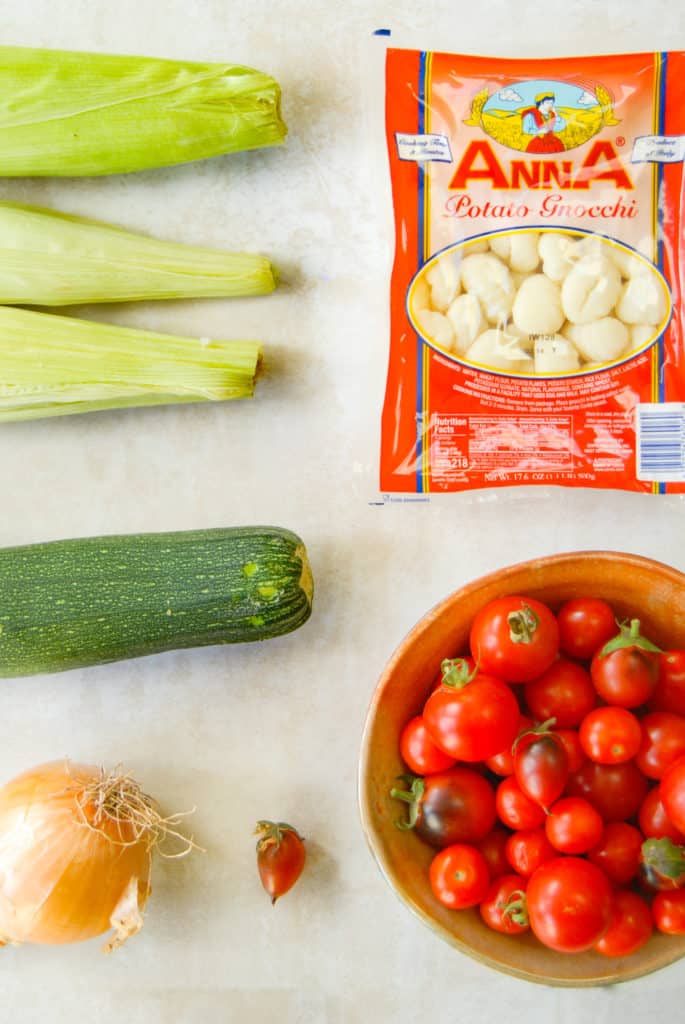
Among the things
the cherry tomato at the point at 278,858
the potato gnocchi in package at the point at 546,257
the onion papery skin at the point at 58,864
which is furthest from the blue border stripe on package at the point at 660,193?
the onion papery skin at the point at 58,864

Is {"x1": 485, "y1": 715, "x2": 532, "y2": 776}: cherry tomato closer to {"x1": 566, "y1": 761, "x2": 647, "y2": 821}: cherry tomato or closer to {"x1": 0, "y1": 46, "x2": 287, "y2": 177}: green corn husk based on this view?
{"x1": 566, "y1": 761, "x2": 647, "y2": 821}: cherry tomato

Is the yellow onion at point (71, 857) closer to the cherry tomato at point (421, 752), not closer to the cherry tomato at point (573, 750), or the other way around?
the cherry tomato at point (421, 752)

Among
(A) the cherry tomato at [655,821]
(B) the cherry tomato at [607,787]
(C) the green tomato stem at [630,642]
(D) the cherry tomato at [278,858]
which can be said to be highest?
(C) the green tomato stem at [630,642]

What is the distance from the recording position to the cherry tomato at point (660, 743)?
83cm

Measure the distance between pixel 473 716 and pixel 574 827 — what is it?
0.44 feet

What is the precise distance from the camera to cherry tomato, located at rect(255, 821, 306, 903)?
37.2 inches

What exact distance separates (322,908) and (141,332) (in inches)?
27.2

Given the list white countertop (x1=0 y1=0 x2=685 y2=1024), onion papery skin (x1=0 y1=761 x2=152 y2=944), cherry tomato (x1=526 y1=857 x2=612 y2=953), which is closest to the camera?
cherry tomato (x1=526 y1=857 x2=612 y2=953)

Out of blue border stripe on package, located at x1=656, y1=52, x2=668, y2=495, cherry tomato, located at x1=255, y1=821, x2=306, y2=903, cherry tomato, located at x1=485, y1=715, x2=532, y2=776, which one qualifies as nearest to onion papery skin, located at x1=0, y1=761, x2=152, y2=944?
cherry tomato, located at x1=255, y1=821, x2=306, y2=903

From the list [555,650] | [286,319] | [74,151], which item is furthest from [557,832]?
[74,151]

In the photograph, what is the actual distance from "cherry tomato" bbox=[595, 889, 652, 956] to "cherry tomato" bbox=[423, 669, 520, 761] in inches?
7.3

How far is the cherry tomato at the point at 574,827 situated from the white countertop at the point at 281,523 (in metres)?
0.27

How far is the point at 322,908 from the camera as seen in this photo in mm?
996

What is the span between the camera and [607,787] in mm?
831
